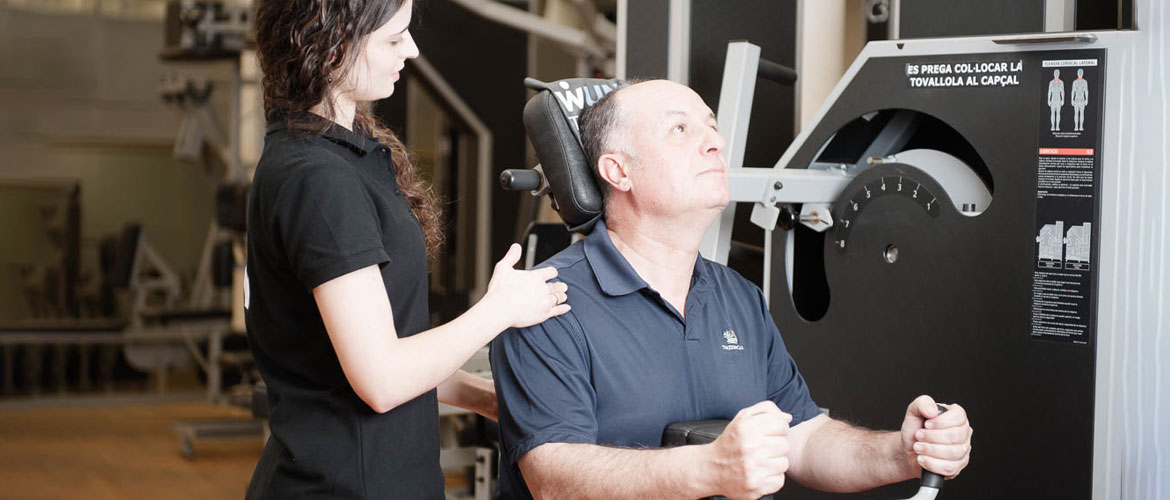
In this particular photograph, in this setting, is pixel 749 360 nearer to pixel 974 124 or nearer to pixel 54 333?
pixel 974 124

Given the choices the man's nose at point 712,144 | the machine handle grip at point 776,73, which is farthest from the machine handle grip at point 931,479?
the machine handle grip at point 776,73

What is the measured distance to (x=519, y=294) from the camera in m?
1.37

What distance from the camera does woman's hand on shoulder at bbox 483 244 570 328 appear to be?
1.36 metres

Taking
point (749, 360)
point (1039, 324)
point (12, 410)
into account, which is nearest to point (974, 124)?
point (1039, 324)

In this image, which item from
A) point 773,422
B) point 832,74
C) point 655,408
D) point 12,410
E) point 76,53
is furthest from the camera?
point 76,53

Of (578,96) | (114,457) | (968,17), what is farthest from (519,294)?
(114,457)

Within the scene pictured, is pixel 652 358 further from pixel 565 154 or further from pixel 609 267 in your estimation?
pixel 565 154

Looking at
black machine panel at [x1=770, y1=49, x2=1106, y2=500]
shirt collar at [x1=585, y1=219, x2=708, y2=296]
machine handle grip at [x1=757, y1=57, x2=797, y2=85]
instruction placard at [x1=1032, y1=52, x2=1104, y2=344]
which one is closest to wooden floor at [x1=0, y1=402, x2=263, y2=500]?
machine handle grip at [x1=757, y1=57, x2=797, y2=85]

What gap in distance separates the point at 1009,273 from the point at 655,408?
2.27ft

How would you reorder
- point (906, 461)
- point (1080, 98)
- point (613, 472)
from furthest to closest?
1. point (1080, 98)
2. point (906, 461)
3. point (613, 472)

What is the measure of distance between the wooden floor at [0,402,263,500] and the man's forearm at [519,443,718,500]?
10.9 ft

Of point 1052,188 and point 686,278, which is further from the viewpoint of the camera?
point 1052,188

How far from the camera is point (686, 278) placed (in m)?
1.67

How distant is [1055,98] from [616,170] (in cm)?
70
